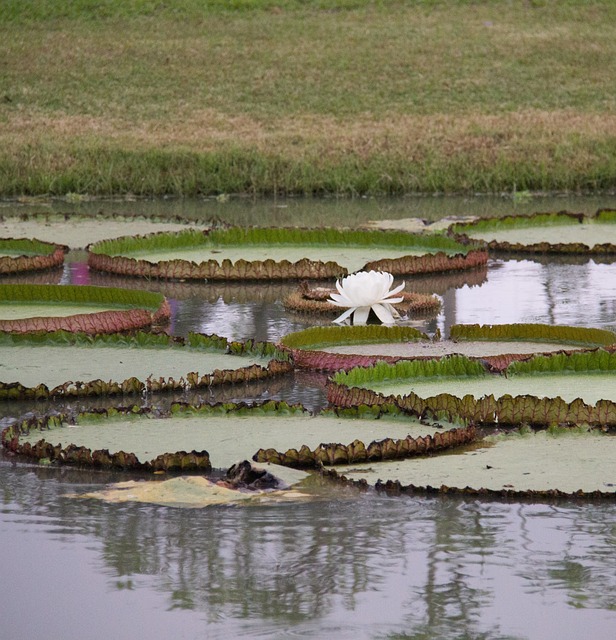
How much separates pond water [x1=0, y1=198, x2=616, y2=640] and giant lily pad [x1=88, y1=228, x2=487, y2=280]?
4.74 metres

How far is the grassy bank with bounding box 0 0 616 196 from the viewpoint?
16984mm

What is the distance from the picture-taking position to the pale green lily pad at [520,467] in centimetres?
429

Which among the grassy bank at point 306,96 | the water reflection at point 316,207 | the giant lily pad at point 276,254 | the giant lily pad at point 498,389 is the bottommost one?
the giant lily pad at point 498,389

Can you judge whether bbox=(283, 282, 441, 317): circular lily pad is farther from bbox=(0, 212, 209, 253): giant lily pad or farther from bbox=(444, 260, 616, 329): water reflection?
bbox=(0, 212, 209, 253): giant lily pad

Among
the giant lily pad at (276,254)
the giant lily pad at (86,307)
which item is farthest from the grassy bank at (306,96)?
the giant lily pad at (86,307)

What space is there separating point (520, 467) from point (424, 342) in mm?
2136

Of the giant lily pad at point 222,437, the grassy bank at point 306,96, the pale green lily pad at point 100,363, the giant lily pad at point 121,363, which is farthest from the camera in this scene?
the grassy bank at point 306,96

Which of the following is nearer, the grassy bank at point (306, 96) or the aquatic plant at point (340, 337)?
the aquatic plant at point (340, 337)

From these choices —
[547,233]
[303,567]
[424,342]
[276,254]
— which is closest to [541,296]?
[424,342]

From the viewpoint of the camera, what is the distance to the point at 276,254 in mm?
10273

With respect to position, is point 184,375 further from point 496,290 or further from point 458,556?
point 496,290

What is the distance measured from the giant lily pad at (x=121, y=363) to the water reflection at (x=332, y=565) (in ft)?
4.42

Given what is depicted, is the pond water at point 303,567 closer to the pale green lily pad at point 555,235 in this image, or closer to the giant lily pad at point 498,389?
the giant lily pad at point 498,389

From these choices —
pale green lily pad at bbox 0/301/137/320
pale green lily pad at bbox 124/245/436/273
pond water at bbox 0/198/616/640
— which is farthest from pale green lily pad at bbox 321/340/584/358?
pale green lily pad at bbox 124/245/436/273
